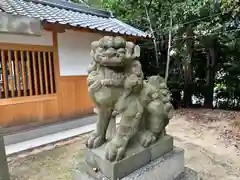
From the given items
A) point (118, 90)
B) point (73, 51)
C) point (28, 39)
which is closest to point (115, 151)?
point (118, 90)

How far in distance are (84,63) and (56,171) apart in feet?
11.3

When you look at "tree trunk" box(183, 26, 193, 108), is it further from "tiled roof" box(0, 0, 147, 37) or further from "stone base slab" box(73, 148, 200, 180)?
"stone base slab" box(73, 148, 200, 180)

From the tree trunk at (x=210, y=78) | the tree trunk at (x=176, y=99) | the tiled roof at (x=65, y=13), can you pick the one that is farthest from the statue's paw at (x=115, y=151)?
the tree trunk at (x=210, y=78)

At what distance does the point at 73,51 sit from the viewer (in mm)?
5703

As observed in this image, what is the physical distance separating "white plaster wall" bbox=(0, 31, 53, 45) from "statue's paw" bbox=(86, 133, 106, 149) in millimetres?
3329

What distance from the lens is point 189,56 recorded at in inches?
284

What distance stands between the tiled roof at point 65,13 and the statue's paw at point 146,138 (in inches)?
127

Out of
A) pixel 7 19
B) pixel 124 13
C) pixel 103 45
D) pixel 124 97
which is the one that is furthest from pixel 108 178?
pixel 124 13

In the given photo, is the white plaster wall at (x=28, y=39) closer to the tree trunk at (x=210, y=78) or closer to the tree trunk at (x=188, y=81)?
the tree trunk at (x=188, y=81)

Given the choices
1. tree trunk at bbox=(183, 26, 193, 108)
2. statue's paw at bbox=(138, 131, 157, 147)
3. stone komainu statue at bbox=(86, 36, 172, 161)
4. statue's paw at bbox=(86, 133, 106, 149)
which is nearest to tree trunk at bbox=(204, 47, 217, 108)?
tree trunk at bbox=(183, 26, 193, 108)

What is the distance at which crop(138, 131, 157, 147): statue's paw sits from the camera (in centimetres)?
212

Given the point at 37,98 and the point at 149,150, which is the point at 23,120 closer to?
the point at 37,98

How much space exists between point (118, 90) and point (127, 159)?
2.01 feet

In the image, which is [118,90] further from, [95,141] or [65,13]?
[65,13]
